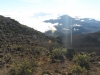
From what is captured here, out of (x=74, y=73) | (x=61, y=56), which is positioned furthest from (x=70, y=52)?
(x=74, y=73)

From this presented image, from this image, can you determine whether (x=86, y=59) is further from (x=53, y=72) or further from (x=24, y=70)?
(x=24, y=70)

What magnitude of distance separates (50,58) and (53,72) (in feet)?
20.1

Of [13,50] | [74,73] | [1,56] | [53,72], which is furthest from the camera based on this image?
[13,50]

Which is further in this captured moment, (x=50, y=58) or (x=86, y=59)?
(x=50, y=58)

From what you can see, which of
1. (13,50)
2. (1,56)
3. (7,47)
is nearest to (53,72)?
(1,56)

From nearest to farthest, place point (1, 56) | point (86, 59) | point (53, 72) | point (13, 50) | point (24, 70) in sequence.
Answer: point (24, 70) < point (53, 72) < point (86, 59) < point (1, 56) < point (13, 50)

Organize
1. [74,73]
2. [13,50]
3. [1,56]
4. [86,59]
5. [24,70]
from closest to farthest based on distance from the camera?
[24,70] → [74,73] → [86,59] → [1,56] → [13,50]

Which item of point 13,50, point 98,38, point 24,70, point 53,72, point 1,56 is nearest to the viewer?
point 24,70

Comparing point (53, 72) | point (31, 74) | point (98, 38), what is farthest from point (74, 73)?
point (98, 38)

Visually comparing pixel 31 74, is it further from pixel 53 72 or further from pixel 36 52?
pixel 36 52

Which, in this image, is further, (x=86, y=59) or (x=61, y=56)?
(x=61, y=56)

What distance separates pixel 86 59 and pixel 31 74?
27.5ft

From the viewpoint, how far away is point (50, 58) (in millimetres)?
28297

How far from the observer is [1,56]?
28.0m
